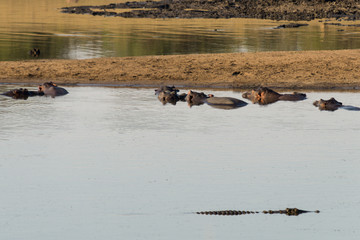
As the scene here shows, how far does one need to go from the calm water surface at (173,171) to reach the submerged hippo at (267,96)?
1154mm

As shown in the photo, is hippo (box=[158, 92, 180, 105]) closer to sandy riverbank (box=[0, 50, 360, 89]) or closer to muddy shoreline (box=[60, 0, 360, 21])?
sandy riverbank (box=[0, 50, 360, 89])

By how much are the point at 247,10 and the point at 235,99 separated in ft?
173

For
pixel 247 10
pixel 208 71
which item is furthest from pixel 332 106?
pixel 247 10

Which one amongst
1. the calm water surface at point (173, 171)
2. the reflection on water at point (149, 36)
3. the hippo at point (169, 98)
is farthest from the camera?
the reflection on water at point (149, 36)

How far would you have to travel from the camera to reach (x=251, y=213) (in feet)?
43.5

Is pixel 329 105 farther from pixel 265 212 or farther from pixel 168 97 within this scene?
pixel 265 212

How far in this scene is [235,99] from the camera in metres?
26.4

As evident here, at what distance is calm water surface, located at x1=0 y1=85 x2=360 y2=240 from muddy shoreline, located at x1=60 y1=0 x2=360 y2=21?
1918 inches

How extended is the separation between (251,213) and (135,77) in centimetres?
2036

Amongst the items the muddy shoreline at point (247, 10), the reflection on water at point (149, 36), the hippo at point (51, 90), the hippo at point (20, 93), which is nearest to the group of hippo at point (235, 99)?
the hippo at point (51, 90)

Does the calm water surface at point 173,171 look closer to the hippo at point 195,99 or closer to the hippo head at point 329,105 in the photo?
the hippo head at point 329,105

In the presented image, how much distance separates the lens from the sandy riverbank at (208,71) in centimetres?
3222

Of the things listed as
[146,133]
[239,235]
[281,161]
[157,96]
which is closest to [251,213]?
[239,235]

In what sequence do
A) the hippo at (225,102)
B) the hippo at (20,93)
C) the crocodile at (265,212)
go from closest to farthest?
the crocodile at (265,212), the hippo at (225,102), the hippo at (20,93)
